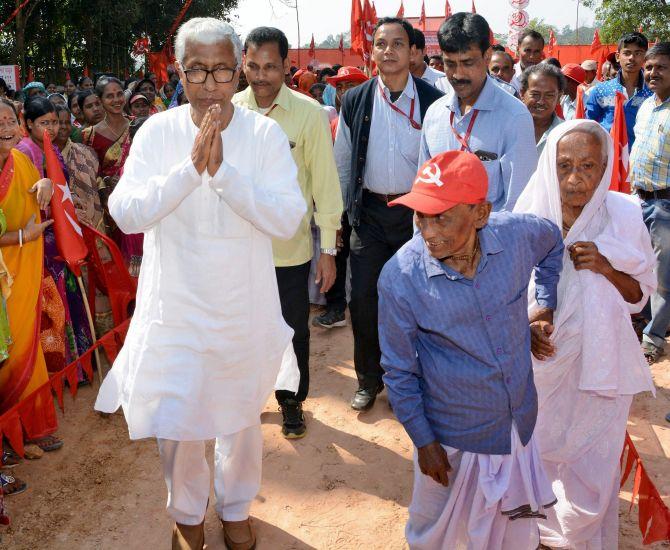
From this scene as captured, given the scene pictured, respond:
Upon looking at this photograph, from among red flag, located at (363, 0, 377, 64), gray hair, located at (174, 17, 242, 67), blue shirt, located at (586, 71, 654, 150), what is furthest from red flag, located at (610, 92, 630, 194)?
red flag, located at (363, 0, 377, 64)

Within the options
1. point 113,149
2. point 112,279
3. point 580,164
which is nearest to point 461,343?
point 580,164

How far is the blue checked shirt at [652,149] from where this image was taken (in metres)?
4.95

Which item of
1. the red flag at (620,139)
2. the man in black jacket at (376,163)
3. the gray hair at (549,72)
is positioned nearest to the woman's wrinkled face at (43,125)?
the man in black jacket at (376,163)

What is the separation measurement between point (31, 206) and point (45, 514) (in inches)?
69.0

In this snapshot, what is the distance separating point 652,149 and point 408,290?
3.64m

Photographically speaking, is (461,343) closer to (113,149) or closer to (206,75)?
(206,75)

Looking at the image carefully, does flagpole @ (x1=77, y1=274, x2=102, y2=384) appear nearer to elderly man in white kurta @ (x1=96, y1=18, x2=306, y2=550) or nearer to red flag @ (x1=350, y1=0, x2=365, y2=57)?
elderly man in white kurta @ (x1=96, y1=18, x2=306, y2=550)

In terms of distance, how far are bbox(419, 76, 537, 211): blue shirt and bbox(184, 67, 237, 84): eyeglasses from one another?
128 centimetres

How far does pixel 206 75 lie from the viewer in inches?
100.0

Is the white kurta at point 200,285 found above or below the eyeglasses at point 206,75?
below

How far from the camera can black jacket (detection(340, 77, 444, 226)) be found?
4.04 meters

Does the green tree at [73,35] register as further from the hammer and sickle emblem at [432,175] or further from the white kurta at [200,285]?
the hammer and sickle emblem at [432,175]

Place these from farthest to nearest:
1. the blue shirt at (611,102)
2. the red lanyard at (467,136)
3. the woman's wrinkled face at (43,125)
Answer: the blue shirt at (611,102)
the woman's wrinkled face at (43,125)
the red lanyard at (467,136)

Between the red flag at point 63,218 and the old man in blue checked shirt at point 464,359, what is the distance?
9.15ft
